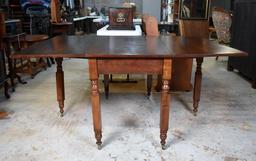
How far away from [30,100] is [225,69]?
331cm

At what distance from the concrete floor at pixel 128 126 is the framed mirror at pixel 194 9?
3870 millimetres

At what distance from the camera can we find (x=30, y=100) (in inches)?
124

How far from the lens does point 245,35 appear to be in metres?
3.94

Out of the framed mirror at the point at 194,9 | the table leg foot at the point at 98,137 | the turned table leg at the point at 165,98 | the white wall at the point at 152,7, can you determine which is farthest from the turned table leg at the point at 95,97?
the white wall at the point at 152,7

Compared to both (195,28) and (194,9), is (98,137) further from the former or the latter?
(194,9)

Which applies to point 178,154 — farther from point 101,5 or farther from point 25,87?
point 101,5

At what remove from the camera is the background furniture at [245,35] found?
369cm

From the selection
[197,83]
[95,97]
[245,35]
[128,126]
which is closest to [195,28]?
[197,83]

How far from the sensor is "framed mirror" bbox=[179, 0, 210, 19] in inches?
279

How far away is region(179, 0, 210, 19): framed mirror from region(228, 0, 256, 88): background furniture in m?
2.86

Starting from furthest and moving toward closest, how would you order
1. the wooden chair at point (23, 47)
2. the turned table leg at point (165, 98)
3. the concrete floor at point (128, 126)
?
the wooden chair at point (23, 47), the concrete floor at point (128, 126), the turned table leg at point (165, 98)

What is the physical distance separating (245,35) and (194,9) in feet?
11.6

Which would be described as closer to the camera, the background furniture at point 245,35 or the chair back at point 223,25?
the background furniture at point 245,35

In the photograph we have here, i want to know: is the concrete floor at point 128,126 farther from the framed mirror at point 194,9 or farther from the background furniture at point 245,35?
the framed mirror at point 194,9
